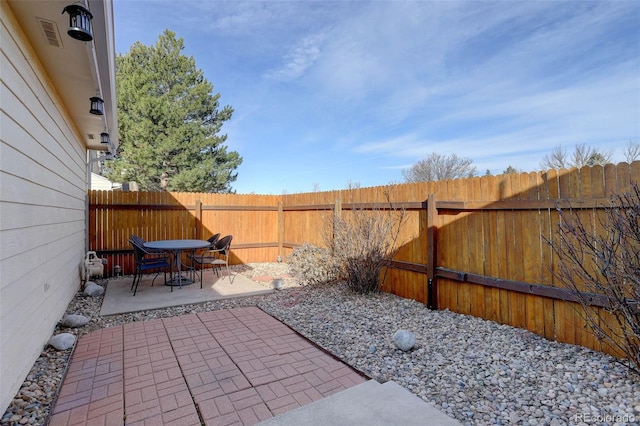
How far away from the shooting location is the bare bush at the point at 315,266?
5.48 m

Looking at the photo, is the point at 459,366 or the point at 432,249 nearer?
the point at 459,366

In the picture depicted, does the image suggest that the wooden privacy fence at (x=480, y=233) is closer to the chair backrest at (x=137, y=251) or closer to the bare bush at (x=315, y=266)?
the bare bush at (x=315, y=266)

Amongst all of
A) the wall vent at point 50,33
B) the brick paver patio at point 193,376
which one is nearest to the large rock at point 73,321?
the brick paver patio at point 193,376

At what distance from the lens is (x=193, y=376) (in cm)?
240

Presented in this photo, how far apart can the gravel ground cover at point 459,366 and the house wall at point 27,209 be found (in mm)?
309

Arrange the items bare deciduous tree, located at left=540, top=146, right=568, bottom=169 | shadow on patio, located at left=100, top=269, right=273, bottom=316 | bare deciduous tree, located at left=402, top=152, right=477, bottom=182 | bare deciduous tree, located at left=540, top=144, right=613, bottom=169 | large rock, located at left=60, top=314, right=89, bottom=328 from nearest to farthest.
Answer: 1. large rock, located at left=60, top=314, right=89, bottom=328
2. shadow on patio, located at left=100, top=269, right=273, bottom=316
3. bare deciduous tree, located at left=540, top=144, right=613, bottom=169
4. bare deciduous tree, located at left=540, top=146, right=568, bottom=169
5. bare deciduous tree, located at left=402, top=152, right=477, bottom=182

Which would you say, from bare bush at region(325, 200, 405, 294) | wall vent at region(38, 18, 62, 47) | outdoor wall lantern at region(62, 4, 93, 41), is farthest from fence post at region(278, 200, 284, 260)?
outdoor wall lantern at region(62, 4, 93, 41)

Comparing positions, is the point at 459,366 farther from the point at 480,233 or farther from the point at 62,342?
the point at 62,342

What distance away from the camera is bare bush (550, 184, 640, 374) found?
231 cm

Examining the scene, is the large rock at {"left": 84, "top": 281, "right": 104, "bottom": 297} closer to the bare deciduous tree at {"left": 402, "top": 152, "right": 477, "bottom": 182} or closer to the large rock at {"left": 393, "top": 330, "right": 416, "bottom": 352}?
the large rock at {"left": 393, "top": 330, "right": 416, "bottom": 352}

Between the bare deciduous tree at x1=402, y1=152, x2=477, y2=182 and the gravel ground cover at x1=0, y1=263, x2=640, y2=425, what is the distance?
1660cm

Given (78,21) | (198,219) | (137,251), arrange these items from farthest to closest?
(198,219), (137,251), (78,21)

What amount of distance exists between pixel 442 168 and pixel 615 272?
1820cm

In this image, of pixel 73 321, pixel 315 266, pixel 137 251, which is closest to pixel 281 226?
pixel 315 266
